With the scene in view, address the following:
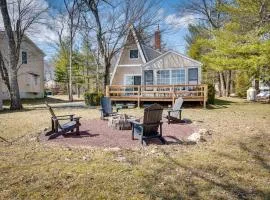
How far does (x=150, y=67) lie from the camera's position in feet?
78.5

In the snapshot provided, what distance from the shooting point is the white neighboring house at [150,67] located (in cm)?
2291

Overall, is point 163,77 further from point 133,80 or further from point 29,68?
point 29,68

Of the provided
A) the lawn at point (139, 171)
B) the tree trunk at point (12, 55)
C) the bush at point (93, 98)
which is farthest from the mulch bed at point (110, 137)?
the bush at point (93, 98)

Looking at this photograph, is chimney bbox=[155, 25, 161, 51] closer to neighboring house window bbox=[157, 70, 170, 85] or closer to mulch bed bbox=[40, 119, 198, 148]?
neighboring house window bbox=[157, 70, 170, 85]

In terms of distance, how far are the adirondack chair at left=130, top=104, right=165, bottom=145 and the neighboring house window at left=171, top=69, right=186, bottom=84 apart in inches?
614

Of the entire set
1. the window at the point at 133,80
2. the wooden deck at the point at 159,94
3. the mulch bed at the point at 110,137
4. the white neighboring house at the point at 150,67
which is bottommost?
the mulch bed at the point at 110,137

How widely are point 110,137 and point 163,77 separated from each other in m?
15.8

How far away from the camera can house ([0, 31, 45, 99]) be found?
105 ft

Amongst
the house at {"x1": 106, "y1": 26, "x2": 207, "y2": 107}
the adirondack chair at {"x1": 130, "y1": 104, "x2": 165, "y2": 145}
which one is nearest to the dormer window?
the house at {"x1": 106, "y1": 26, "x2": 207, "y2": 107}

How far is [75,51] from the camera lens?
Answer: 1624 inches

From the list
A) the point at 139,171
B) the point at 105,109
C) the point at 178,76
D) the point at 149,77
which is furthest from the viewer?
the point at 149,77

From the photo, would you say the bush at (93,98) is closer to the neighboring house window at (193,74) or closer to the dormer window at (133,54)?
the dormer window at (133,54)

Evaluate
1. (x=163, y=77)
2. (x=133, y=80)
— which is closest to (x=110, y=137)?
(x=163, y=77)

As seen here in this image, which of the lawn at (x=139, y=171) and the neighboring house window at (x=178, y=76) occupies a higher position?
the neighboring house window at (x=178, y=76)
